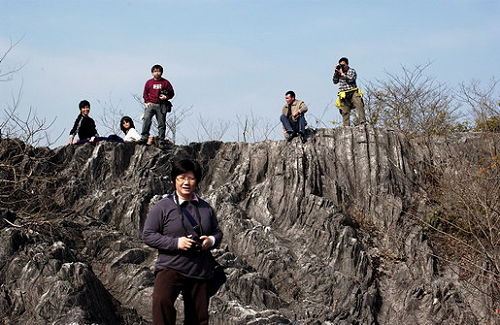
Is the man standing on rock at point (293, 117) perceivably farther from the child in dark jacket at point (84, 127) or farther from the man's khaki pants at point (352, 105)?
the child in dark jacket at point (84, 127)

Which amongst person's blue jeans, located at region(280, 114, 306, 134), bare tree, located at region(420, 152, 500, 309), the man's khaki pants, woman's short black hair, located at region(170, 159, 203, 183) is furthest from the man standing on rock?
woman's short black hair, located at region(170, 159, 203, 183)

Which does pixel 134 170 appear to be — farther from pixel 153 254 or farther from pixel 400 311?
pixel 400 311

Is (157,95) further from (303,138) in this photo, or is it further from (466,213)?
(466,213)

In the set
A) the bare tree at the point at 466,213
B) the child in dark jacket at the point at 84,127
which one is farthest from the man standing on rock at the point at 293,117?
the child in dark jacket at the point at 84,127

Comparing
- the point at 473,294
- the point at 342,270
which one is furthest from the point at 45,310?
the point at 473,294

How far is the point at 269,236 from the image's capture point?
1370cm

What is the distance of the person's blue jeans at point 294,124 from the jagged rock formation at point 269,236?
14.2 inches

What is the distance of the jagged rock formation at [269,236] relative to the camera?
10.9 meters

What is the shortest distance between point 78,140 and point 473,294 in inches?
325

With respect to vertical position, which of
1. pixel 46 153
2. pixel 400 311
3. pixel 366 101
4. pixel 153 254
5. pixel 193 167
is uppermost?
pixel 366 101

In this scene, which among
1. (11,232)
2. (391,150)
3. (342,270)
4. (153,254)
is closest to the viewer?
(11,232)

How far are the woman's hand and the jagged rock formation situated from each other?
4.97 metres

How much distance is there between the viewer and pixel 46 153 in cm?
1418

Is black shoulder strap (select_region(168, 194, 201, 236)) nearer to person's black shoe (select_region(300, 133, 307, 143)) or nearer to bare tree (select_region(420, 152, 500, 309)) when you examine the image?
bare tree (select_region(420, 152, 500, 309))
